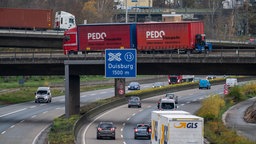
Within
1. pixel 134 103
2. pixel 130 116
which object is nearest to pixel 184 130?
pixel 130 116

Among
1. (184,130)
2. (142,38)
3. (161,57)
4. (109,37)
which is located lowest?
(184,130)

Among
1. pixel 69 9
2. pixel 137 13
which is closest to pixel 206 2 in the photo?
pixel 137 13

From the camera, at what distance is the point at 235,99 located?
85.8 metres

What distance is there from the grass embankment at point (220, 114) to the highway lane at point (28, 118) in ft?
40.7

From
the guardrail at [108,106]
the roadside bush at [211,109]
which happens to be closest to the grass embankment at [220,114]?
the roadside bush at [211,109]

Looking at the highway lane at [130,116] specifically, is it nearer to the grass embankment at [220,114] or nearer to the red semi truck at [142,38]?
the grass embankment at [220,114]

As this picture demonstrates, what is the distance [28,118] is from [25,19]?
22.0 metres

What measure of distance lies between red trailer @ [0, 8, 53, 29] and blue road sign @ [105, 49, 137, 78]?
35.5m

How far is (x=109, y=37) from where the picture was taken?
72562mm

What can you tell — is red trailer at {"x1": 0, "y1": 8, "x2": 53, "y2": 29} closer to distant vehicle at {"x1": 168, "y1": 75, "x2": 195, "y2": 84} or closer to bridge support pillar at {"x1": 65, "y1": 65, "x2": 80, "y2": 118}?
bridge support pillar at {"x1": 65, "y1": 65, "x2": 80, "y2": 118}

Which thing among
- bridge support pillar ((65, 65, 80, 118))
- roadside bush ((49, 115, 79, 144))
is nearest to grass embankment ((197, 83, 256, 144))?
roadside bush ((49, 115, 79, 144))

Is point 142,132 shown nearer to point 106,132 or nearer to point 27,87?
point 106,132

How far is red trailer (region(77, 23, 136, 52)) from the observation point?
72.4m

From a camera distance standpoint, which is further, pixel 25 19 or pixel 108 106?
pixel 25 19
